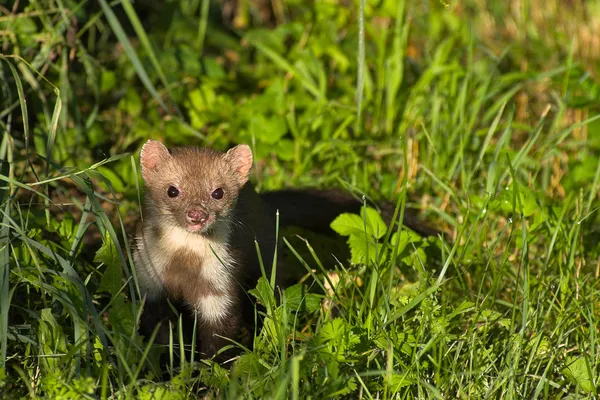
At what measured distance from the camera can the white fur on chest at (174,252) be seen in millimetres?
4398

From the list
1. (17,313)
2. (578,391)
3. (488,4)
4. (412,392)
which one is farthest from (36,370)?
(488,4)

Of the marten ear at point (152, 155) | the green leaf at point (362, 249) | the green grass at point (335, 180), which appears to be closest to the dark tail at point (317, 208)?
the green grass at point (335, 180)

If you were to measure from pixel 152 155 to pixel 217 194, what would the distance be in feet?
1.32

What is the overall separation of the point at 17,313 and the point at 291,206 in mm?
1801

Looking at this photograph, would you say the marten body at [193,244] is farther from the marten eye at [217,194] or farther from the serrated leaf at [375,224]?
the serrated leaf at [375,224]

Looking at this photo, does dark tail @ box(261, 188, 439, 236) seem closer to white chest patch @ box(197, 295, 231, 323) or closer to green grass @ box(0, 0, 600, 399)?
green grass @ box(0, 0, 600, 399)

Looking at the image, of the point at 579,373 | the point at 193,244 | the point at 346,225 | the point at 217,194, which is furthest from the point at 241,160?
the point at 579,373

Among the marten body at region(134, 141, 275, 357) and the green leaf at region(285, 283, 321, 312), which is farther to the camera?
the marten body at region(134, 141, 275, 357)

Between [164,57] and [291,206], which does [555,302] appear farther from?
[164,57]

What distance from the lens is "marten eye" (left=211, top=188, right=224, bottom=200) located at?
14.6 feet

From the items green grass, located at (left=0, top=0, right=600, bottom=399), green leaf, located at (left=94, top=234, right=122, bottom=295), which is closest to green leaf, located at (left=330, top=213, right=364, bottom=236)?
green grass, located at (left=0, top=0, right=600, bottom=399)

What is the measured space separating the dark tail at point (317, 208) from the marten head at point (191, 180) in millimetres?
817

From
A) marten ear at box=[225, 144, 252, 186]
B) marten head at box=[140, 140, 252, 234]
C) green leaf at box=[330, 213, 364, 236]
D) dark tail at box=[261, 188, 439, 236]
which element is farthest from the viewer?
dark tail at box=[261, 188, 439, 236]

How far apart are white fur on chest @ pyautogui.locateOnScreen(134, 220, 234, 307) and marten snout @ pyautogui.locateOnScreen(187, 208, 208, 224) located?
230mm
